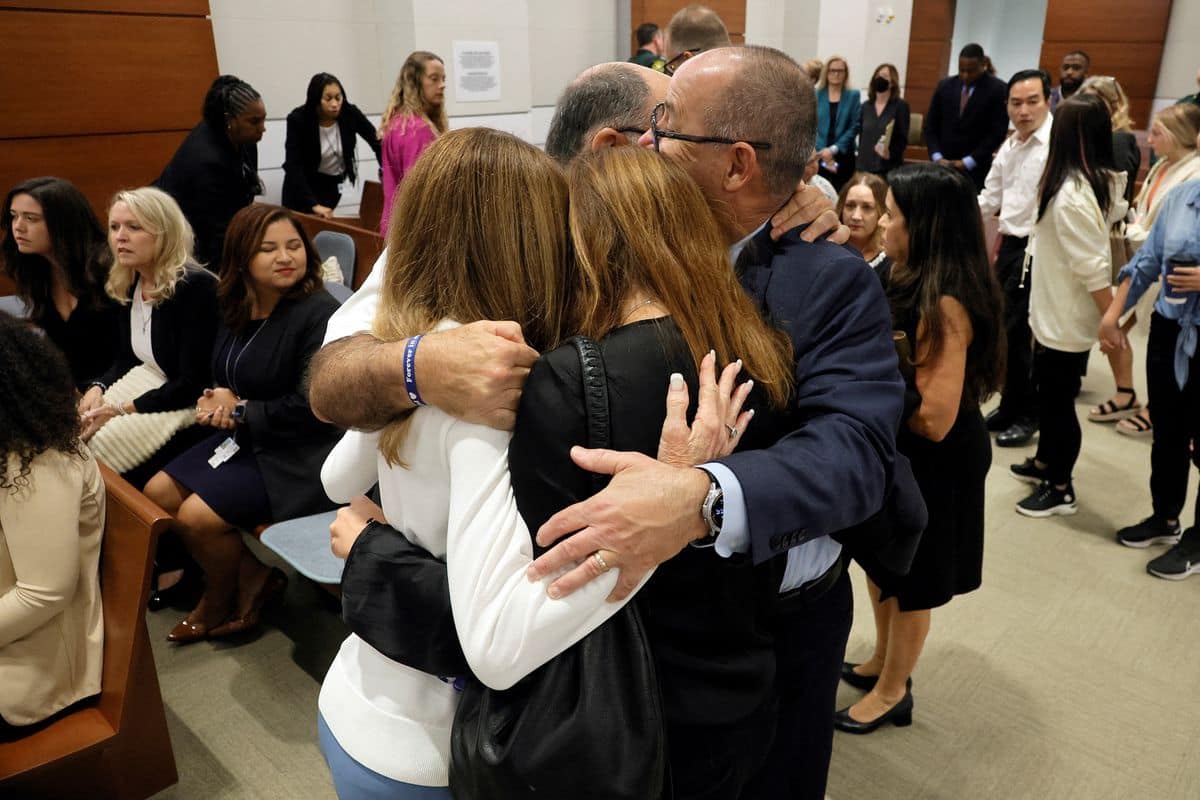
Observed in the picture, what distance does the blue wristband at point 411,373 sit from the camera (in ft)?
3.36

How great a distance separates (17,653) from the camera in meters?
1.92

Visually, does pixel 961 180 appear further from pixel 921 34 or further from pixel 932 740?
pixel 921 34

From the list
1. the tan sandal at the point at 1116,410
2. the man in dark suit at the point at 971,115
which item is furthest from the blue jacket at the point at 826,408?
the man in dark suit at the point at 971,115

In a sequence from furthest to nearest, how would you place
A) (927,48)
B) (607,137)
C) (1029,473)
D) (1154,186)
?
1. (927,48)
2. (1154,186)
3. (1029,473)
4. (607,137)

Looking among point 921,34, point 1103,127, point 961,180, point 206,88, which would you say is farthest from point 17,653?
point 921,34

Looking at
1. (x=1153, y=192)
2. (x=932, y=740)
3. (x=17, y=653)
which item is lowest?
(x=932, y=740)

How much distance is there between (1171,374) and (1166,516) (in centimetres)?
60

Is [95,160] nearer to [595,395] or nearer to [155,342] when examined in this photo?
[155,342]

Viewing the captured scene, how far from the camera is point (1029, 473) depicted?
3986 millimetres

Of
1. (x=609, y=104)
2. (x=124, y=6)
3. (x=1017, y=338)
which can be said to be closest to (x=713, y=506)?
(x=609, y=104)

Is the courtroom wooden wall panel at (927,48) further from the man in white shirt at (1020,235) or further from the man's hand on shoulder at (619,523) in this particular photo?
the man's hand on shoulder at (619,523)

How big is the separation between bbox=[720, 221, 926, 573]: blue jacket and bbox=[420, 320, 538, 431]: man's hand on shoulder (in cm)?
26

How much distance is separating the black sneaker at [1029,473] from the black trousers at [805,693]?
9.26ft

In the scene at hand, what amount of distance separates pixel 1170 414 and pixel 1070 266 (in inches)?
29.1
